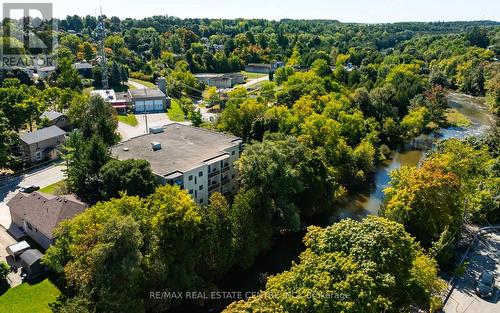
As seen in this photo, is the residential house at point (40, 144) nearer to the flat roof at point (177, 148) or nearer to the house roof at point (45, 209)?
the flat roof at point (177, 148)

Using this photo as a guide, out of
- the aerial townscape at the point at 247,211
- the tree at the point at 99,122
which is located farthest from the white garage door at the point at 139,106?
the tree at the point at 99,122

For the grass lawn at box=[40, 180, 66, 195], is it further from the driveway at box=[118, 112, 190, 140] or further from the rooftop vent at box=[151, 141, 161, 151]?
the driveway at box=[118, 112, 190, 140]

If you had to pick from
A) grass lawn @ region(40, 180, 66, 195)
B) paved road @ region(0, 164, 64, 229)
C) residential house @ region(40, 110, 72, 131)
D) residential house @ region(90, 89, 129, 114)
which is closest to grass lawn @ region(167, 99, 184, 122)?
residential house @ region(90, 89, 129, 114)

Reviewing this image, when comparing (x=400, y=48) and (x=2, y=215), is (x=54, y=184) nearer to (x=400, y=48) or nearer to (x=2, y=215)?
(x=2, y=215)

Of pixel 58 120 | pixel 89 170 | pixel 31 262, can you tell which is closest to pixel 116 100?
pixel 58 120

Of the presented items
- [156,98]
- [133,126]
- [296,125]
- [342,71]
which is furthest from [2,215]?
[342,71]

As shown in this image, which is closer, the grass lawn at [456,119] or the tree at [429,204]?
the tree at [429,204]
